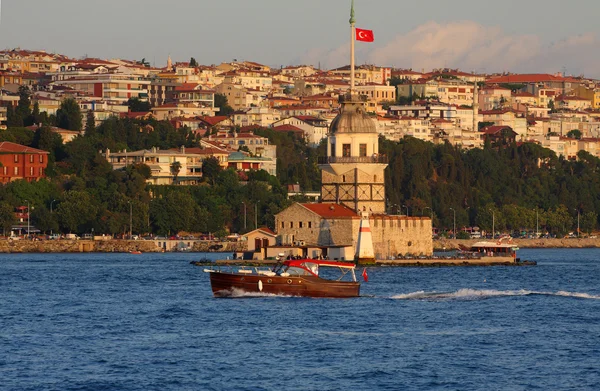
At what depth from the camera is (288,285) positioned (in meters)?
51.7

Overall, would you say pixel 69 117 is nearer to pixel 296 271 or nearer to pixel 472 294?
pixel 472 294

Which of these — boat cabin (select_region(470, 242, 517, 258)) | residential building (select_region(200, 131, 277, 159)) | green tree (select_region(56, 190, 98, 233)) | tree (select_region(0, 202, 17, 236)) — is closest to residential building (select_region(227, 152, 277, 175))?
residential building (select_region(200, 131, 277, 159))

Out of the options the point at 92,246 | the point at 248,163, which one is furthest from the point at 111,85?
the point at 92,246

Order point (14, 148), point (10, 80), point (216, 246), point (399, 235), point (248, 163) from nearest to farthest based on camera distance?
point (399, 235), point (216, 246), point (14, 148), point (248, 163), point (10, 80)

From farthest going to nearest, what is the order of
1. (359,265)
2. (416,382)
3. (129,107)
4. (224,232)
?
(129,107) < (224,232) < (359,265) < (416,382)

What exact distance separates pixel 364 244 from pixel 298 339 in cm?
3540

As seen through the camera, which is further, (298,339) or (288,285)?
(288,285)

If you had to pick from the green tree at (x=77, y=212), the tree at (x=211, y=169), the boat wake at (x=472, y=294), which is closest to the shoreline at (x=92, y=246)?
the green tree at (x=77, y=212)

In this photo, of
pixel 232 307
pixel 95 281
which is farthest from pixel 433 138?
pixel 232 307

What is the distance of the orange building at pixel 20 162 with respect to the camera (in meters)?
134

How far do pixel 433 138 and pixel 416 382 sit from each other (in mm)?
163065

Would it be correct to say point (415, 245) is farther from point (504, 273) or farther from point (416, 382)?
point (416, 382)

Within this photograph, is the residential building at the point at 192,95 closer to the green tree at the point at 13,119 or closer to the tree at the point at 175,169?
the green tree at the point at 13,119

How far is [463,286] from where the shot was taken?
206ft
